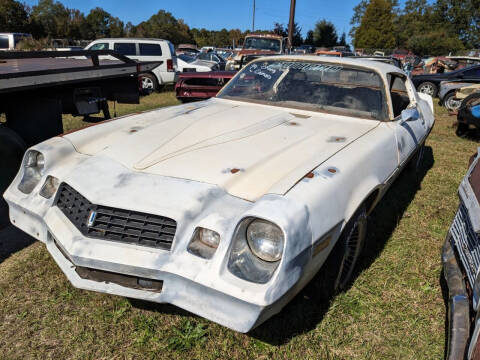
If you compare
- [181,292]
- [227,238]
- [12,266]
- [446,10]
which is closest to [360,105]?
[227,238]

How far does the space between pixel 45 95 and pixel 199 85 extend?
16.5 feet

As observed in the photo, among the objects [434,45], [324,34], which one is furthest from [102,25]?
[434,45]

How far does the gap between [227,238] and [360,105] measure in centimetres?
212

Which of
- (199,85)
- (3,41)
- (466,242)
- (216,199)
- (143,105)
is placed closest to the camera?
(216,199)

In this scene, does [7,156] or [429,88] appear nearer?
[7,156]

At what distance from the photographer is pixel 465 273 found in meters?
2.04

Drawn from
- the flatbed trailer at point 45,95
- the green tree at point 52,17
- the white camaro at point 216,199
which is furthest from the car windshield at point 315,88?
the green tree at point 52,17

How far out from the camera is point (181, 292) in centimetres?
175

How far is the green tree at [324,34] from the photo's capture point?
176ft

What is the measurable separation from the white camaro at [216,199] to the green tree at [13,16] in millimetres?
43293

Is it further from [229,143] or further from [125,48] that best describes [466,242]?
[125,48]

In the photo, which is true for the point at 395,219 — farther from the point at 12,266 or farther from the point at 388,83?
the point at 12,266

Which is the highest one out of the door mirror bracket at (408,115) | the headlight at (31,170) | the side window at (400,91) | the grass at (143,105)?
the side window at (400,91)

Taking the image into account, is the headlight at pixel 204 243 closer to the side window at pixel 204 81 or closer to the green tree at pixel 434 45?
the side window at pixel 204 81
